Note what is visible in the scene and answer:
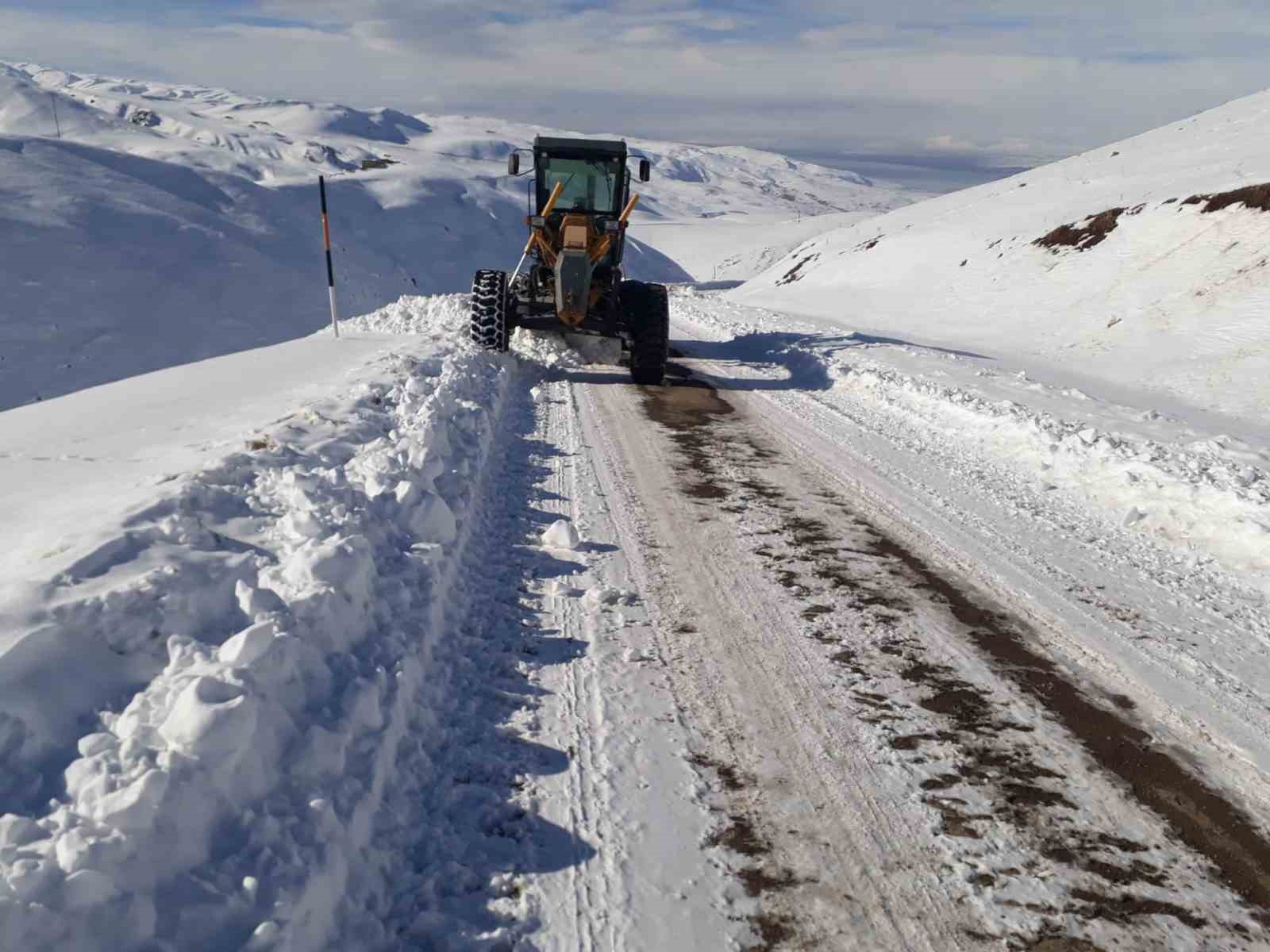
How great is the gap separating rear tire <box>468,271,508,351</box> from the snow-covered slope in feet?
29.7

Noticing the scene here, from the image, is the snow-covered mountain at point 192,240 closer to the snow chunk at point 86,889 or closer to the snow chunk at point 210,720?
the snow chunk at point 210,720

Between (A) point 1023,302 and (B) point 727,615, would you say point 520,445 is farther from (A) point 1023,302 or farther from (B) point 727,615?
(A) point 1023,302

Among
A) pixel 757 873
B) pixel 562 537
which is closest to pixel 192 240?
pixel 562 537

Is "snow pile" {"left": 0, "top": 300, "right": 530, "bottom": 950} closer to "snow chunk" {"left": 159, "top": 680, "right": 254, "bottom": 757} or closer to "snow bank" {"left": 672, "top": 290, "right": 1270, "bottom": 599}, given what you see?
"snow chunk" {"left": 159, "top": 680, "right": 254, "bottom": 757}

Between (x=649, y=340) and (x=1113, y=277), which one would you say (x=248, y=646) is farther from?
(x=1113, y=277)

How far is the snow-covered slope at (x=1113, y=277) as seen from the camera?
15273mm

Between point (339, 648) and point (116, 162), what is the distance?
47533 mm

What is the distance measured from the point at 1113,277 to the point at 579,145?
1435cm

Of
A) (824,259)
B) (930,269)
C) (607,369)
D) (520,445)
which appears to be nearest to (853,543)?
(520,445)

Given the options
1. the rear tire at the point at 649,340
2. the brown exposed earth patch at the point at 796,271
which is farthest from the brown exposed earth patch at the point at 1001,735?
the brown exposed earth patch at the point at 796,271

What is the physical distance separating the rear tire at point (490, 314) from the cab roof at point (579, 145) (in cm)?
206

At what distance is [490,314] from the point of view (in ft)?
37.5

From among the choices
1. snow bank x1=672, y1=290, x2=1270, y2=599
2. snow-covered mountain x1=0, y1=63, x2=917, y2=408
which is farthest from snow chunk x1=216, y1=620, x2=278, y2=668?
snow-covered mountain x1=0, y1=63, x2=917, y2=408

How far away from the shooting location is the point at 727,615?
4691 millimetres
